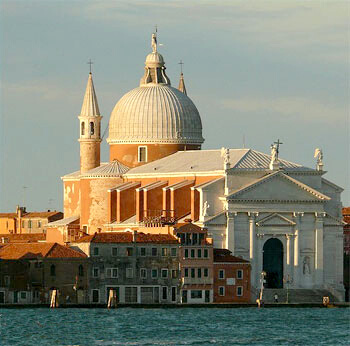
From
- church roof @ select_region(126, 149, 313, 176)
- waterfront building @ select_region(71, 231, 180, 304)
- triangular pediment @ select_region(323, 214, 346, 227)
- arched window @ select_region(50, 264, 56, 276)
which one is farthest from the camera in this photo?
triangular pediment @ select_region(323, 214, 346, 227)

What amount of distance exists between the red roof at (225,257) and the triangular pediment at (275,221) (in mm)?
4534

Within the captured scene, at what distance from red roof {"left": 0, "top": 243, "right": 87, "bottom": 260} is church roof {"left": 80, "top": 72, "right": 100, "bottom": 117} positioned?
62.5 feet

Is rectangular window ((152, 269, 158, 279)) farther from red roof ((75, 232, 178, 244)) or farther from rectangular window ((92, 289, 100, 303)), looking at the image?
rectangular window ((92, 289, 100, 303))

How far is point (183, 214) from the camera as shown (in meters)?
118

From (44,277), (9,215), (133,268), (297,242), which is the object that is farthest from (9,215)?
(44,277)

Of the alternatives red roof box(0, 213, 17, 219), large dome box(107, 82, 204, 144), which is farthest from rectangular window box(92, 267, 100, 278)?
red roof box(0, 213, 17, 219)

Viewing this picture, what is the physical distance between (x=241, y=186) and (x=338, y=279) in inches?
269

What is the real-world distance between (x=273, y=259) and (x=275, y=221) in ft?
6.58

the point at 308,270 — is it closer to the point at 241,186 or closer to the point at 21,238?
the point at 241,186

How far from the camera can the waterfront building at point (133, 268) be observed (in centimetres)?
10612

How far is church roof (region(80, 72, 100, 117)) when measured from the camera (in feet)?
417

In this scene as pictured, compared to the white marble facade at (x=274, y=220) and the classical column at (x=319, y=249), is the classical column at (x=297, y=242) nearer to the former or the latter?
the white marble facade at (x=274, y=220)

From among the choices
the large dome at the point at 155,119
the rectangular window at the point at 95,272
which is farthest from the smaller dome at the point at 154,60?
the rectangular window at the point at 95,272

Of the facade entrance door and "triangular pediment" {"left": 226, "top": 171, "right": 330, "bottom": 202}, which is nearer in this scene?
"triangular pediment" {"left": 226, "top": 171, "right": 330, "bottom": 202}
